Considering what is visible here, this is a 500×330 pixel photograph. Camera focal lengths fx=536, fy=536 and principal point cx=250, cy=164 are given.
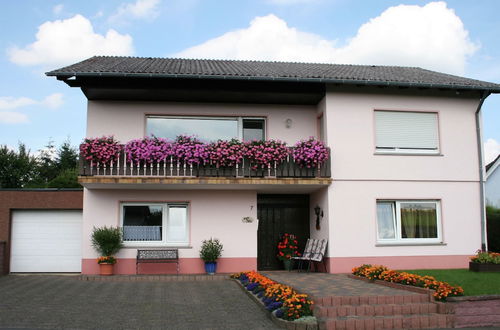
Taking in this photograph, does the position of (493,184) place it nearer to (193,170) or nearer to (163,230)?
(193,170)

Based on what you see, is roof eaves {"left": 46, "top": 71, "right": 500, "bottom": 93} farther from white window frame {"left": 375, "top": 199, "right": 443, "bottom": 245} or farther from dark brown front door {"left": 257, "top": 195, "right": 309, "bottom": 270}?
dark brown front door {"left": 257, "top": 195, "right": 309, "bottom": 270}

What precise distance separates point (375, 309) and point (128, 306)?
4449 mm

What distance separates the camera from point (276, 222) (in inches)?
612

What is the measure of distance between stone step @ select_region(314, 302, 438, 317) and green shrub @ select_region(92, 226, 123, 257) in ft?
22.7

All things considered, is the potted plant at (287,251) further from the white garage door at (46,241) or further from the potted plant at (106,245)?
the white garage door at (46,241)

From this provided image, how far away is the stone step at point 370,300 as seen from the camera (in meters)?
9.21

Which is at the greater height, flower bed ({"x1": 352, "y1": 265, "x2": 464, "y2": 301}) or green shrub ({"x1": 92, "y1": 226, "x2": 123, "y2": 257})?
green shrub ({"x1": 92, "y1": 226, "x2": 123, "y2": 257})

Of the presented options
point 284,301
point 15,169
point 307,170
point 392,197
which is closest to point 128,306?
point 284,301

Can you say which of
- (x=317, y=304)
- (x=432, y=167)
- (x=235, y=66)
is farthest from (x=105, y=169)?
(x=432, y=167)

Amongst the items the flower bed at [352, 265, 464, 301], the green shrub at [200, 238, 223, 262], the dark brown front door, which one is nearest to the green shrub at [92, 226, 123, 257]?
the green shrub at [200, 238, 223, 262]

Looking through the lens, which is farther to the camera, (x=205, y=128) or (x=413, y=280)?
(x=205, y=128)

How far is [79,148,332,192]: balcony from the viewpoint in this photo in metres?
13.4

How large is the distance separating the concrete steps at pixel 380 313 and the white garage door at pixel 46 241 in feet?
31.6

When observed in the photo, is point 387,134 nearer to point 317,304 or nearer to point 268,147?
point 268,147
